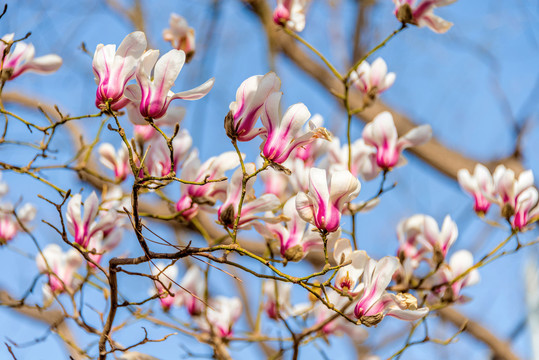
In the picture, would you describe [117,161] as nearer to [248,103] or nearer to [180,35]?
[180,35]

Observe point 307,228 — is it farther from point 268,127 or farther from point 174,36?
point 174,36

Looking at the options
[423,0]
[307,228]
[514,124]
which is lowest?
[307,228]

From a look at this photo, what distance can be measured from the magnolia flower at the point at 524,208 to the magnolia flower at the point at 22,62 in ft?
2.32

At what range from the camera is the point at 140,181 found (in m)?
0.51

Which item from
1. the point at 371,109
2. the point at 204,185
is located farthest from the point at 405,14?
the point at 371,109

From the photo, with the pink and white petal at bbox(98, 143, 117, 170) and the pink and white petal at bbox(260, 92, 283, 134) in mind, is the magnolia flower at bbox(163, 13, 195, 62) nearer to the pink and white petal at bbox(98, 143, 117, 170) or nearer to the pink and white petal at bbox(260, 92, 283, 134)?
the pink and white petal at bbox(98, 143, 117, 170)

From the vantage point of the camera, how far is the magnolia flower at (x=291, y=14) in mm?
941

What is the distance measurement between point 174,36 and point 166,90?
0.39 m

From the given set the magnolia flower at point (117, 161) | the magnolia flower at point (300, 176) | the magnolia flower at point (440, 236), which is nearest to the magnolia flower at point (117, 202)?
the magnolia flower at point (117, 161)

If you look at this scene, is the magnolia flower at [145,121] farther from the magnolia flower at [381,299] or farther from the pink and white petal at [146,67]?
the magnolia flower at [381,299]

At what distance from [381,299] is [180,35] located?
565 millimetres

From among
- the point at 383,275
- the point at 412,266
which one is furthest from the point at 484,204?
the point at 383,275

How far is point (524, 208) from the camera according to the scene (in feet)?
2.76

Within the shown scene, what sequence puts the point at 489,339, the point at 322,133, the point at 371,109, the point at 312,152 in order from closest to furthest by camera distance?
the point at 322,133 < the point at 312,152 < the point at 489,339 < the point at 371,109
